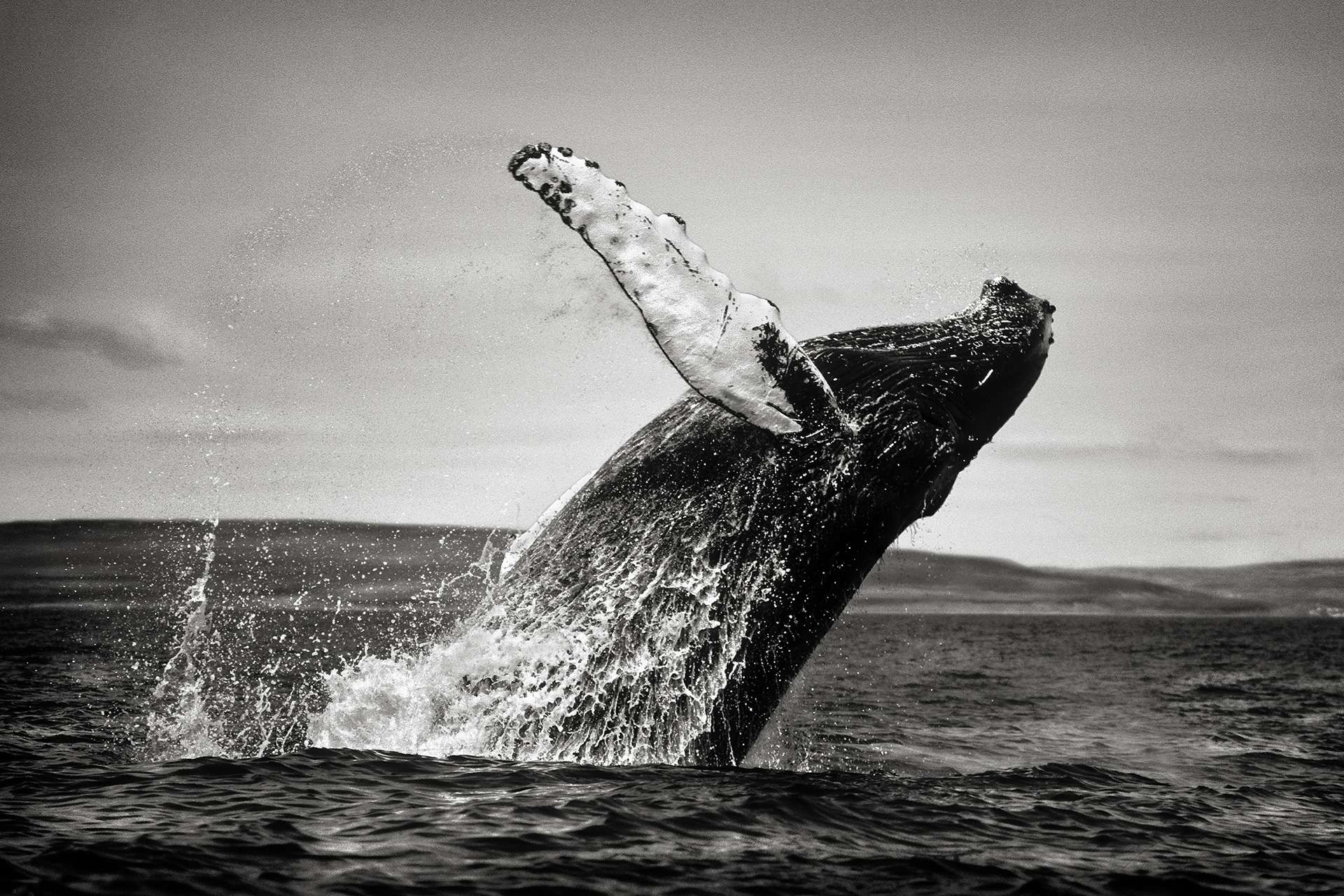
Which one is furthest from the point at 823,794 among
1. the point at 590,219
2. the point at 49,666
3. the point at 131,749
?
the point at 49,666

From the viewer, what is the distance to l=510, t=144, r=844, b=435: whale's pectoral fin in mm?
5785

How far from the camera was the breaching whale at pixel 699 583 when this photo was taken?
668 centimetres

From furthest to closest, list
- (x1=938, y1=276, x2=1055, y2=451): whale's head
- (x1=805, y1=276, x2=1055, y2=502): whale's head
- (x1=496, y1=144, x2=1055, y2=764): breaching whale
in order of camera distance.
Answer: (x1=938, y1=276, x2=1055, y2=451): whale's head < (x1=805, y1=276, x2=1055, y2=502): whale's head < (x1=496, y1=144, x2=1055, y2=764): breaching whale

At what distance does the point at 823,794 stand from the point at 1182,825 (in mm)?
2391

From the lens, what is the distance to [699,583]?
6715 mm

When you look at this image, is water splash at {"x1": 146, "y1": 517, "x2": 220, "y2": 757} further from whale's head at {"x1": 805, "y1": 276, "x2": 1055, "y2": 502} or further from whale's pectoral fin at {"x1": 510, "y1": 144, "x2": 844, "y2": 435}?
whale's head at {"x1": 805, "y1": 276, "x2": 1055, "y2": 502}

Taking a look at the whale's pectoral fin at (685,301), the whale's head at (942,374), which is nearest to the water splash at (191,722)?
the whale's pectoral fin at (685,301)

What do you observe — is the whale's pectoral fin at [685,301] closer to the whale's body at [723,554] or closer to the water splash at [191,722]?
the whale's body at [723,554]

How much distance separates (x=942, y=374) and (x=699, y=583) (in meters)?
2.22

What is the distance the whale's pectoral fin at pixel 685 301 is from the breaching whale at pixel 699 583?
0.09 feet

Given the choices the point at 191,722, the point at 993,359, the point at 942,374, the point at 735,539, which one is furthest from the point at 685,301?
the point at 191,722

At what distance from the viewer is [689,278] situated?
600cm

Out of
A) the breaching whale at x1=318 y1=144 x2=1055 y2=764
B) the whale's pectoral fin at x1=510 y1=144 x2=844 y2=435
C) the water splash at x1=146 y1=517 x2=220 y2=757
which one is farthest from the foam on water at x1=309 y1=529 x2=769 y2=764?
the water splash at x1=146 y1=517 x2=220 y2=757

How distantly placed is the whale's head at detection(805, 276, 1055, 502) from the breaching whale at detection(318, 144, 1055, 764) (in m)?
0.02
